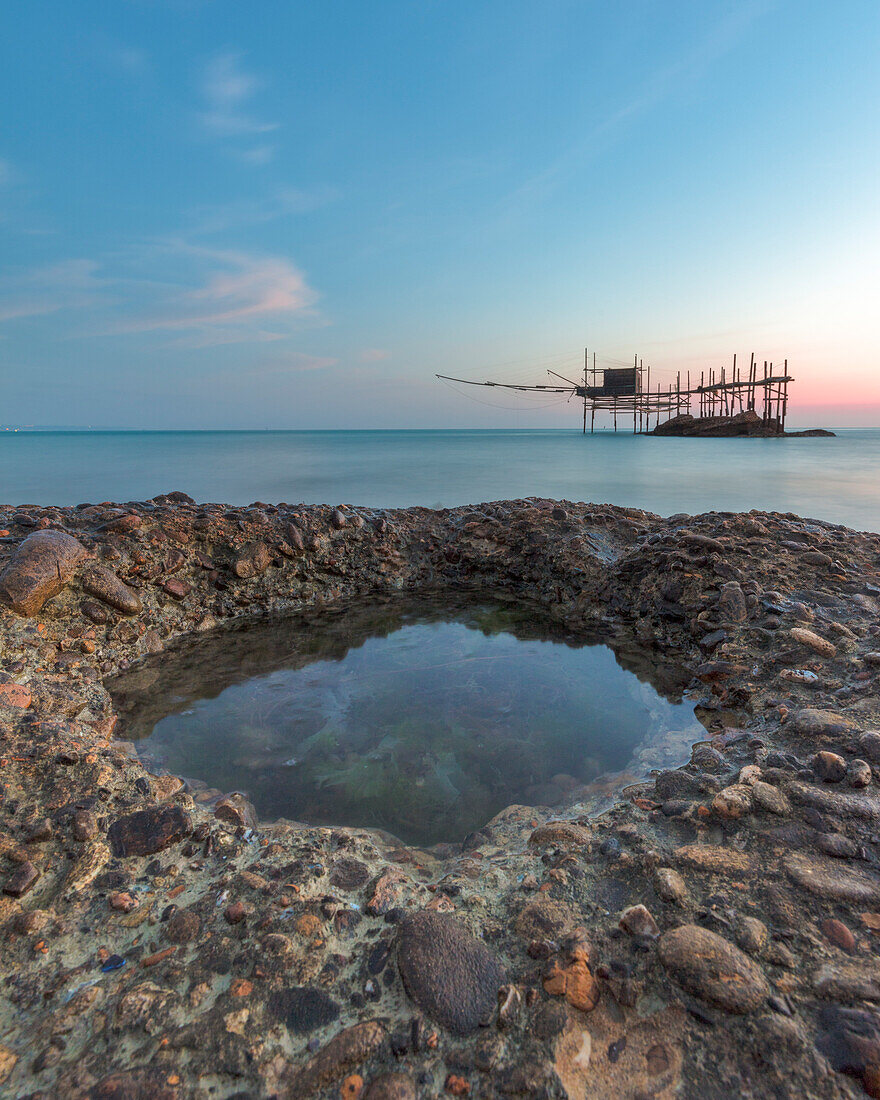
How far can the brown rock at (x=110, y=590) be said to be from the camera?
4180 mm

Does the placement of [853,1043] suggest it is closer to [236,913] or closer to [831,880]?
[831,880]

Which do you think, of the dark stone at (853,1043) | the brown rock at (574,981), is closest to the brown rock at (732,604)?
the dark stone at (853,1043)

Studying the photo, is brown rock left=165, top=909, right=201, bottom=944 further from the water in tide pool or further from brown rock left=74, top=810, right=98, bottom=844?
the water in tide pool

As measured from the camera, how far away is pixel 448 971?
1.53 metres

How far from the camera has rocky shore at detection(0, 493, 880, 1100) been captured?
1281 millimetres

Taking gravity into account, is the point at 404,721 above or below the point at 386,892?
below

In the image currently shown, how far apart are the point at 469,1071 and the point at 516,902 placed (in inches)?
22.5

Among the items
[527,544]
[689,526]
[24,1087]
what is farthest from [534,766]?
[689,526]

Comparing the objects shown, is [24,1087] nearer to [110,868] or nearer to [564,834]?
[110,868]

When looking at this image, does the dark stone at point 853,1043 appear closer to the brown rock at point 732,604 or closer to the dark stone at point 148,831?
the dark stone at point 148,831

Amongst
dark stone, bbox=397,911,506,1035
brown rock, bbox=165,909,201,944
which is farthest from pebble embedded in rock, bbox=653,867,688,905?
brown rock, bbox=165,909,201,944

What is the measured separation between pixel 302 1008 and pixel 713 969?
1133 millimetres

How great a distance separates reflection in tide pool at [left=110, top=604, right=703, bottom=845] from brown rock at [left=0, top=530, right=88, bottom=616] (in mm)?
866

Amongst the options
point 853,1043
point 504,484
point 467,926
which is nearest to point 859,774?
point 853,1043
